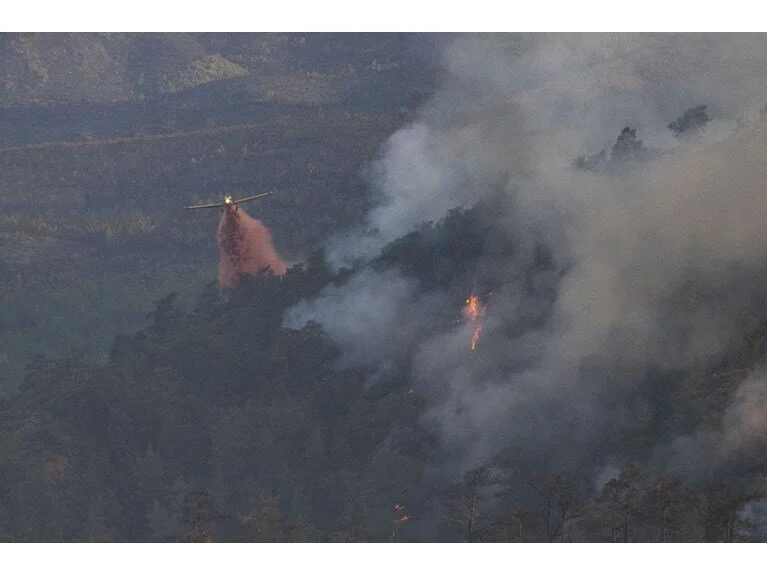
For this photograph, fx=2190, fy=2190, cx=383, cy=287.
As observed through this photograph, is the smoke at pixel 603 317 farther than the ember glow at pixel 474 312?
No

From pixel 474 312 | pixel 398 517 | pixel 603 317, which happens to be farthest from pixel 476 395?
pixel 398 517

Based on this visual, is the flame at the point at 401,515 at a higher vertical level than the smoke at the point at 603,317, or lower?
lower

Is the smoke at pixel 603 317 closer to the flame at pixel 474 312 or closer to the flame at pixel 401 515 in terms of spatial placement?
the flame at pixel 474 312

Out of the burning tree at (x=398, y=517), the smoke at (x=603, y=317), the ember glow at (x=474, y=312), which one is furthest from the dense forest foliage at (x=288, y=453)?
the smoke at (x=603, y=317)

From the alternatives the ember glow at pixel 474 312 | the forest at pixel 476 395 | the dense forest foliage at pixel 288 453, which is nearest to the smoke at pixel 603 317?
Answer: the forest at pixel 476 395

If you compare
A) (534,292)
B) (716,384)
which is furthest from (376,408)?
(716,384)

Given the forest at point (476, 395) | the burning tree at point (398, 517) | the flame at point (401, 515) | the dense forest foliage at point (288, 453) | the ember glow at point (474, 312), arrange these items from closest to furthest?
1. the dense forest foliage at point (288, 453)
2. the forest at point (476, 395)
3. the burning tree at point (398, 517)
4. the flame at point (401, 515)
5. the ember glow at point (474, 312)

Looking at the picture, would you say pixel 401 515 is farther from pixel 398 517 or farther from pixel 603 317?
pixel 603 317

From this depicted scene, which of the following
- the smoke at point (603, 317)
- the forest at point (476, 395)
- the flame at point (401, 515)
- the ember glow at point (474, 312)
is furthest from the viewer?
the ember glow at point (474, 312)

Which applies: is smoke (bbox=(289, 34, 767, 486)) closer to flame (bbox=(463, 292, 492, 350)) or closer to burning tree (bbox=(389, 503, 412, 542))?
flame (bbox=(463, 292, 492, 350))

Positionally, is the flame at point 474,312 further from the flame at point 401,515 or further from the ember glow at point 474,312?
the flame at point 401,515
